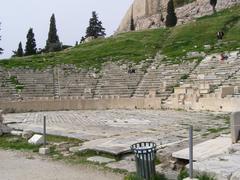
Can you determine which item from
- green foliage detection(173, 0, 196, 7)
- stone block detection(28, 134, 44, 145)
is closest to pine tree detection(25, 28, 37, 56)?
green foliage detection(173, 0, 196, 7)

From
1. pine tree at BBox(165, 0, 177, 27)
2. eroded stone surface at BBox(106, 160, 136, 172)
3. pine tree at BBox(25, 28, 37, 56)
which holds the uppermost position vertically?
pine tree at BBox(165, 0, 177, 27)

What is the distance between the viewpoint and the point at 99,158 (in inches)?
403

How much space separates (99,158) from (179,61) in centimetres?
2533

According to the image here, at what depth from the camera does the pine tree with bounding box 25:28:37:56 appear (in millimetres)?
61469

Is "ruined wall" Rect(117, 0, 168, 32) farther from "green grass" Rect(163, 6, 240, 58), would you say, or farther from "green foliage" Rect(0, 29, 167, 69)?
"green foliage" Rect(0, 29, 167, 69)

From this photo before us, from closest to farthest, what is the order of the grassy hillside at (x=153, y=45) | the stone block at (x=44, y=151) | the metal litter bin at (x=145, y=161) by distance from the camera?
the metal litter bin at (x=145, y=161) < the stone block at (x=44, y=151) < the grassy hillside at (x=153, y=45)

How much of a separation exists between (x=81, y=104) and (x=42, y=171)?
21.0m

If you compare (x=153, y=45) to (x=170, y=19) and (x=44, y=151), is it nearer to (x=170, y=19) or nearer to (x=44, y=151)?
(x=170, y=19)

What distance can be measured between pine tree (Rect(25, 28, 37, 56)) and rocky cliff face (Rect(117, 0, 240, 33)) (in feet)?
72.0

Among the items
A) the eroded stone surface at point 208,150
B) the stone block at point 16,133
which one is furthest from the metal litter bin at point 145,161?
the stone block at point 16,133

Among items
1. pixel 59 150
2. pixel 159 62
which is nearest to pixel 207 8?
pixel 159 62

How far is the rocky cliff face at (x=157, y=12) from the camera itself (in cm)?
6781

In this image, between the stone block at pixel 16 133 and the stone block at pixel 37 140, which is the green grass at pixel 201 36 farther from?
the stone block at pixel 37 140

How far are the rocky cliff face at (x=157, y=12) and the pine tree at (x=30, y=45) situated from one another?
22.0 meters
